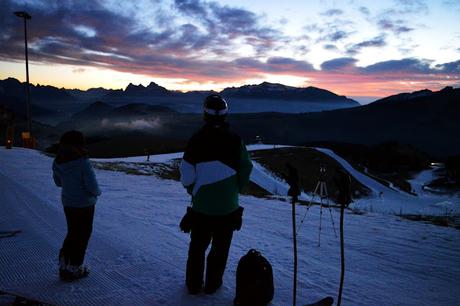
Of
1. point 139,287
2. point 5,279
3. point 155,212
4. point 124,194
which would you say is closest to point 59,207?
point 155,212

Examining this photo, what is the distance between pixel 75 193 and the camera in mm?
4617

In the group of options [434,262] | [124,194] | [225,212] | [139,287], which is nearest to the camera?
[225,212]

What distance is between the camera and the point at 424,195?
3850cm

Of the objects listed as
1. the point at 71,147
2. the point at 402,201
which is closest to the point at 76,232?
the point at 71,147

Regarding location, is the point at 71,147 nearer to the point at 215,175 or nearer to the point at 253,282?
the point at 215,175

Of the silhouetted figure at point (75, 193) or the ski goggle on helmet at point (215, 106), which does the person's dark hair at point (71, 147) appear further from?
the ski goggle on helmet at point (215, 106)

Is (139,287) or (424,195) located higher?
(139,287)

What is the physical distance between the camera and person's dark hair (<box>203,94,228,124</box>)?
428cm

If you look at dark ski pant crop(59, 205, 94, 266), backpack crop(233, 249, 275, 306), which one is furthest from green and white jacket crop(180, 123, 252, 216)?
dark ski pant crop(59, 205, 94, 266)

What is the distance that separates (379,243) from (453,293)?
258 cm

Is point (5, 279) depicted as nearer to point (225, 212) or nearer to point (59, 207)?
point (225, 212)

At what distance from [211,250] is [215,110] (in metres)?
1.66

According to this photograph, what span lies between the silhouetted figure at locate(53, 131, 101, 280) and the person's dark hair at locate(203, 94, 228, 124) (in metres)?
1.58

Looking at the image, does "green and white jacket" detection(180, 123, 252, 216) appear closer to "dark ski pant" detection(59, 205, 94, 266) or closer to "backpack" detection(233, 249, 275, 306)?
"backpack" detection(233, 249, 275, 306)
